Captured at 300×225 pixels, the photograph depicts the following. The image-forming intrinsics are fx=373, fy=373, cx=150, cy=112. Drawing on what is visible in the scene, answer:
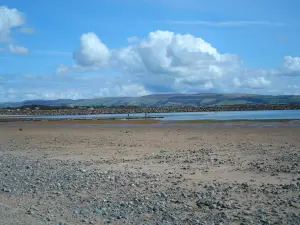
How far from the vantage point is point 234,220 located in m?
8.15

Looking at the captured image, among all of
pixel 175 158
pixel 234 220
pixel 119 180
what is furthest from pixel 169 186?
pixel 175 158

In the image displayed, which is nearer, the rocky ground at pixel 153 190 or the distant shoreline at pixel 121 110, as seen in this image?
the rocky ground at pixel 153 190

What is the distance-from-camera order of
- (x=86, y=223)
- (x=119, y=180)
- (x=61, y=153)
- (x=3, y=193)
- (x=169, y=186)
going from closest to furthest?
(x=86, y=223) → (x=3, y=193) → (x=169, y=186) → (x=119, y=180) → (x=61, y=153)

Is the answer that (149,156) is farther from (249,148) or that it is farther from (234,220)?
(234,220)

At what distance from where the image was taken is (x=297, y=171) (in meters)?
13.6

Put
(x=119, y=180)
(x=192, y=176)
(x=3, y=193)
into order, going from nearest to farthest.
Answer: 1. (x=3, y=193)
2. (x=119, y=180)
3. (x=192, y=176)

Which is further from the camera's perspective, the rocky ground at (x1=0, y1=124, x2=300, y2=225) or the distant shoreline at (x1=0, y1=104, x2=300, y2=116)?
the distant shoreline at (x1=0, y1=104, x2=300, y2=116)

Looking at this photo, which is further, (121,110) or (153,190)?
(121,110)

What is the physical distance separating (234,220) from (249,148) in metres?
14.0

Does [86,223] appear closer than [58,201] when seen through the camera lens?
Yes

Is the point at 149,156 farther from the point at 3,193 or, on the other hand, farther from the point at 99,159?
the point at 3,193

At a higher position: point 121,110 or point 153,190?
point 121,110

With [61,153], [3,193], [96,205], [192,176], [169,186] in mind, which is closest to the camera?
[96,205]

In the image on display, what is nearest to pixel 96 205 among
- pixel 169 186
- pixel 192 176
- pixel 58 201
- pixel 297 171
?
pixel 58 201
